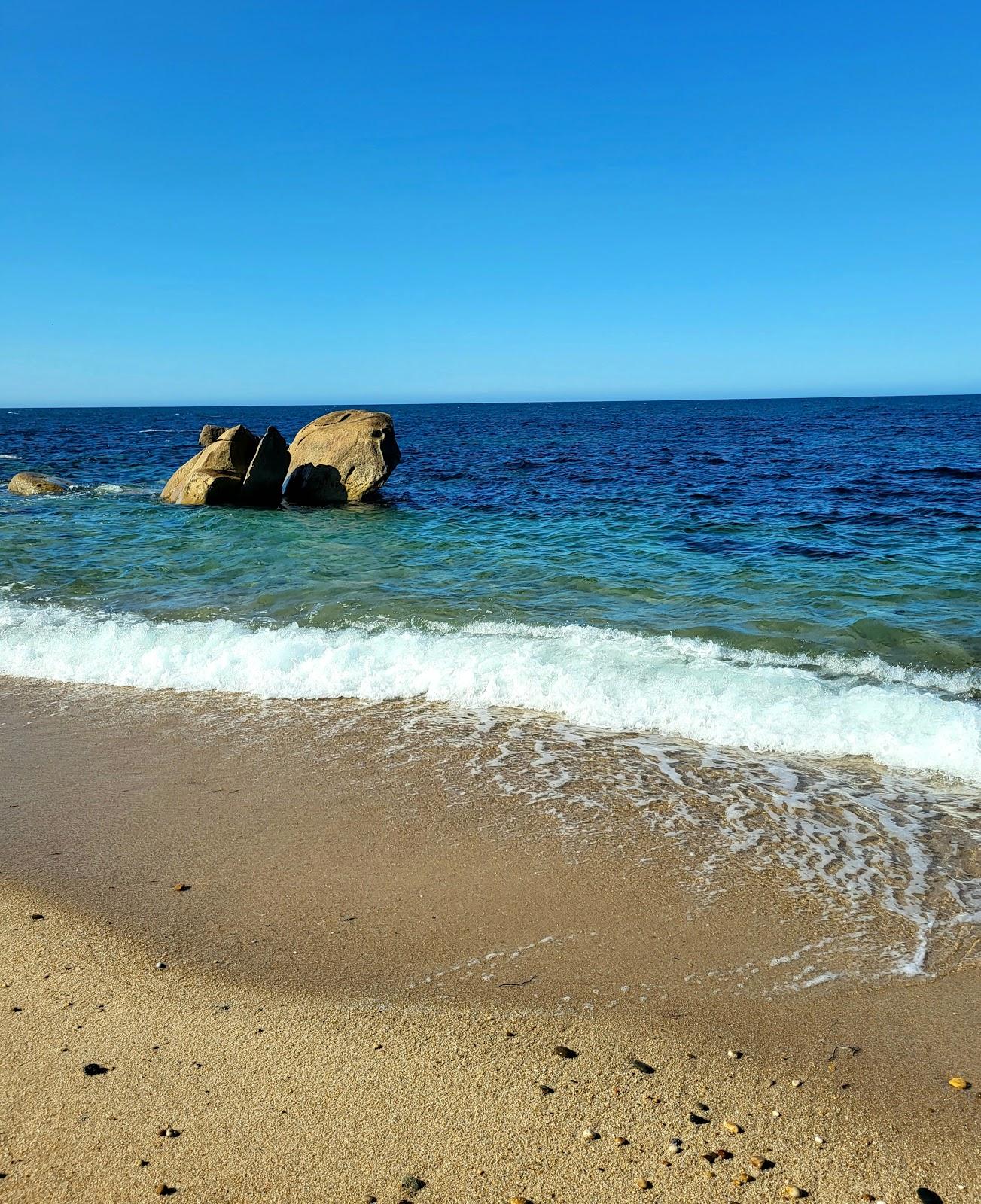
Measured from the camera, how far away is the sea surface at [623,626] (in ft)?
17.7

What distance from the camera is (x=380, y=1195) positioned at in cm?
236

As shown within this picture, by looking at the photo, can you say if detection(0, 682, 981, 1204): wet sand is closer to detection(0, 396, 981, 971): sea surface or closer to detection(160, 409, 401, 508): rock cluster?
detection(0, 396, 981, 971): sea surface

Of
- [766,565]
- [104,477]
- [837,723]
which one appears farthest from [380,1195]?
[104,477]

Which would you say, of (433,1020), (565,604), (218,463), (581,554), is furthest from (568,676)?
(218,463)

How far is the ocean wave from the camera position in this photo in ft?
19.6

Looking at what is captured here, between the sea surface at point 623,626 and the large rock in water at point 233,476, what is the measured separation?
2.36ft

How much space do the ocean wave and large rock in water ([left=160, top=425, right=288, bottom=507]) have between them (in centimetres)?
1027

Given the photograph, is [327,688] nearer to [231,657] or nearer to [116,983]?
[231,657]

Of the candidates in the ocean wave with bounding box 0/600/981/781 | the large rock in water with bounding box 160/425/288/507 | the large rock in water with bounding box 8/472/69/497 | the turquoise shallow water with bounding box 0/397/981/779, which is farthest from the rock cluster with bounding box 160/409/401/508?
the ocean wave with bounding box 0/600/981/781

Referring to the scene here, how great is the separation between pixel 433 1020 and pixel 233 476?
17921mm

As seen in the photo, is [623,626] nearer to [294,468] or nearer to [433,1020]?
[433,1020]

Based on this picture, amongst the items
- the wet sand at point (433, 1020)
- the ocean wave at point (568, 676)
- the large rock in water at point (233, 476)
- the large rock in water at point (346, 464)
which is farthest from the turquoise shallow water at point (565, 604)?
the wet sand at point (433, 1020)

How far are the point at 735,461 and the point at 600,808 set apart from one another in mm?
26354

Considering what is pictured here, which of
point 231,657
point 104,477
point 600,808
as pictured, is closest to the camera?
point 600,808
